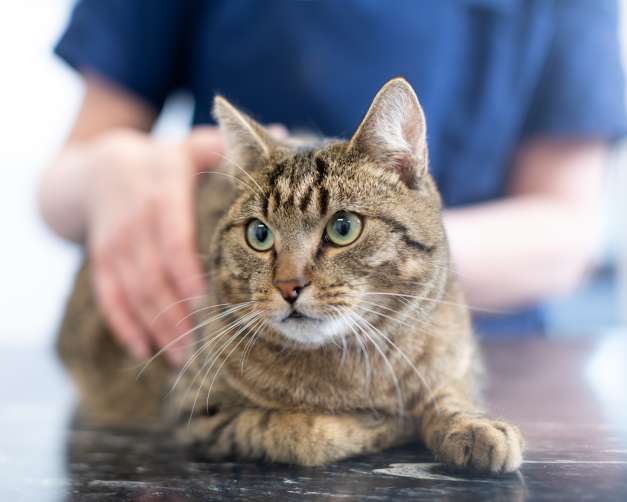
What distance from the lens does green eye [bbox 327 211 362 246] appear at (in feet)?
2.42

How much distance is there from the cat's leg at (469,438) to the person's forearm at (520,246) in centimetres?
63

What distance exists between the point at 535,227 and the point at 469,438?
3.24 ft

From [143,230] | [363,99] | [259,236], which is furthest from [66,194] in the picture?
[259,236]

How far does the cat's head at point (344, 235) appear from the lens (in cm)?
72

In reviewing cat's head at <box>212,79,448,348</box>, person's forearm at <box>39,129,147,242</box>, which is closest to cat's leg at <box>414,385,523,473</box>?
cat's head at <box>212,79,448,348</box>

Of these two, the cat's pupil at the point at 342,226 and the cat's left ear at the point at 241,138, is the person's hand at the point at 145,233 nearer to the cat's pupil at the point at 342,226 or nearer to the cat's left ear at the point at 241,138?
the cat's left ear at the point at 241,138

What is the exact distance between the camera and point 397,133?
0.71 metres

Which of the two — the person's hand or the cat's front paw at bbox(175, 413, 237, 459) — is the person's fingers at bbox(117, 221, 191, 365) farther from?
the cat's front paw at bbox(175, 413, 237, 459)

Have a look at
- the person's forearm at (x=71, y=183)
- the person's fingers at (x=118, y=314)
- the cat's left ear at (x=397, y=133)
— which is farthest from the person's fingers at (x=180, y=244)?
the cat's left ear at (x=397, y=133)

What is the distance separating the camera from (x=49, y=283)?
2994mm

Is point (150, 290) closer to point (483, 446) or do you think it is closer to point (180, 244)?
point (180, 244)

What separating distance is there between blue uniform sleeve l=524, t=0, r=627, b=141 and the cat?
90 cm

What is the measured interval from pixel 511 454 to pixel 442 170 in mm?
992

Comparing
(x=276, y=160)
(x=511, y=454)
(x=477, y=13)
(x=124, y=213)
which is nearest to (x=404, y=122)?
(x=276, y=160)
